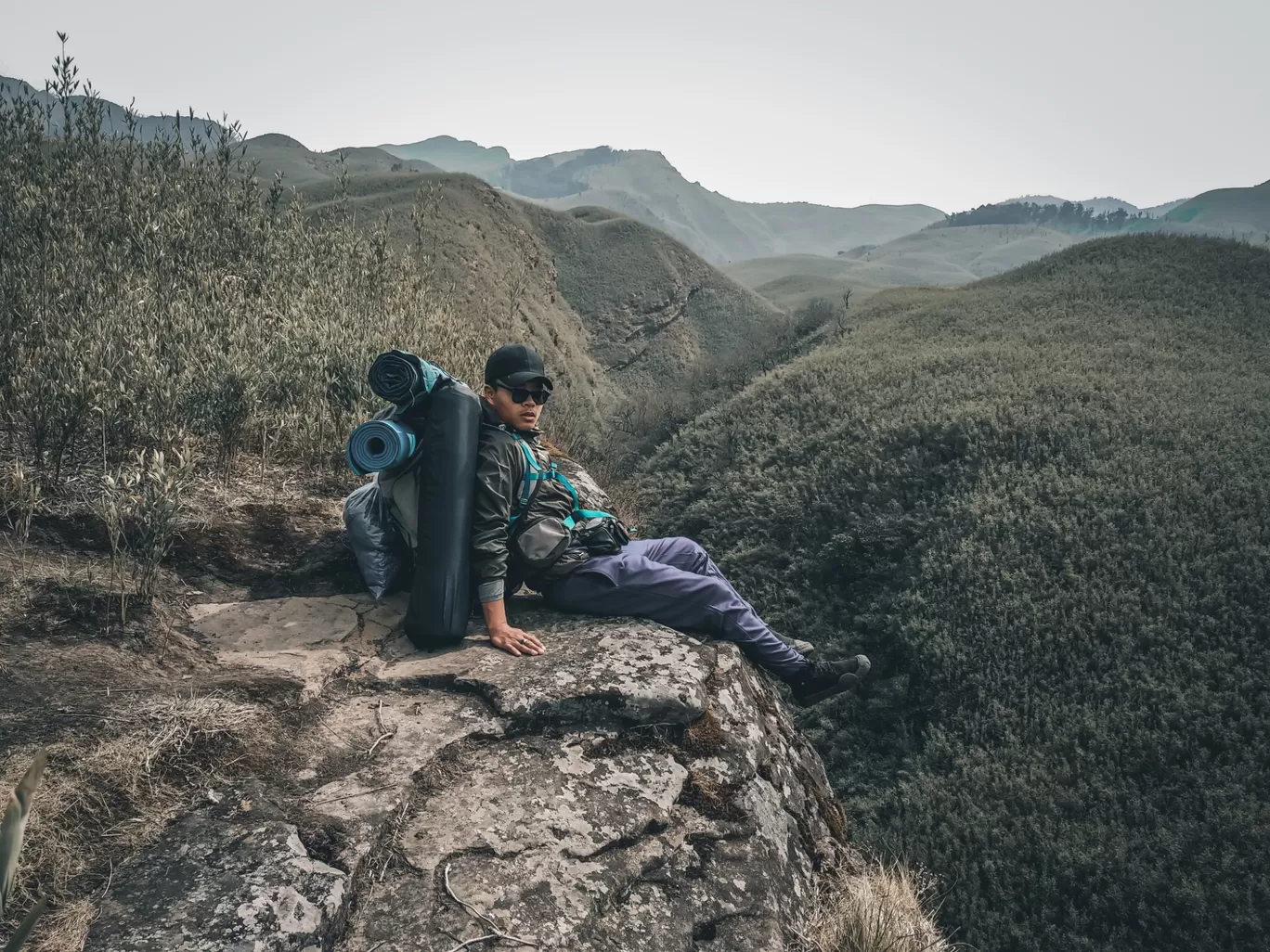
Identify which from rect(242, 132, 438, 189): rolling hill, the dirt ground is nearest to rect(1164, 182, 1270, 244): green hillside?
rect(242, 132, 438, 189): rolling hill

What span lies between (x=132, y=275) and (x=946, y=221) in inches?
7203

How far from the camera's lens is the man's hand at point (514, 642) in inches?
151

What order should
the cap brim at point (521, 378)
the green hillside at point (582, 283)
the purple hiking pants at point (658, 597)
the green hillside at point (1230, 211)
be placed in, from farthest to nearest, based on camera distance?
the green hillside at point (1230, 211)
the green hillside at point (582, 283)
the purple hiking pants at point (658, 597)
the cap brim at point (521, 378)

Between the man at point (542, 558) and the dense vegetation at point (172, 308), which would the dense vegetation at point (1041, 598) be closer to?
the man at point (542, 558)

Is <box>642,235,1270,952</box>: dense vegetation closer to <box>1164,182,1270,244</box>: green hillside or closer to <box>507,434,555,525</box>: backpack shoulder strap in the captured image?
<box>507,434,555,525</box>: backpack shoulder strap

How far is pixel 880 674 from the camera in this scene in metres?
8.84

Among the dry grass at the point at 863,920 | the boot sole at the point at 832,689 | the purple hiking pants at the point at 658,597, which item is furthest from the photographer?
the boot sole at the point at 832,689

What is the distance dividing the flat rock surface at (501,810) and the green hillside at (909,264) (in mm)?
42799

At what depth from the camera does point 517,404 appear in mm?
4164

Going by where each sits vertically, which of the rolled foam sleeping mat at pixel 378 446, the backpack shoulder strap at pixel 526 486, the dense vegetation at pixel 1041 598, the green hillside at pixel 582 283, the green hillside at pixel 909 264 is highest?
the green hillside at pixel 909 264

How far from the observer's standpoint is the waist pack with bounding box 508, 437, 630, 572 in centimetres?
412

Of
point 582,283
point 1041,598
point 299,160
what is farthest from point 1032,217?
point 1041,598

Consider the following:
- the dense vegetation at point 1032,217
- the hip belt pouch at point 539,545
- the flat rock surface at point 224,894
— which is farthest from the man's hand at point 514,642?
the dense vegetation at point 1032,217

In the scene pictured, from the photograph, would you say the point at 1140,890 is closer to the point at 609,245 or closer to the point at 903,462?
the point at 903,462
